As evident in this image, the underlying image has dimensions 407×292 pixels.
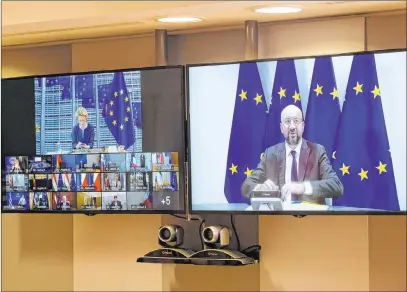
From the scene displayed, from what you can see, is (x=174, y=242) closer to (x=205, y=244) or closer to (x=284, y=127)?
(x=205, y=244)

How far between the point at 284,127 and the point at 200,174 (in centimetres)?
45

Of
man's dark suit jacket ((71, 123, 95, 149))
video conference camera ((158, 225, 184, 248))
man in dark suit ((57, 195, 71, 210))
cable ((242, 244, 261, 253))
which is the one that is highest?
man's dark suit jacket ((71, 123, 95, 149))

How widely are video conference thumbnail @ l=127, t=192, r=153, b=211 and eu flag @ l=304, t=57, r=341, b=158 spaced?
81 cm

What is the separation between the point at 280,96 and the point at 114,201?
0.95 metres

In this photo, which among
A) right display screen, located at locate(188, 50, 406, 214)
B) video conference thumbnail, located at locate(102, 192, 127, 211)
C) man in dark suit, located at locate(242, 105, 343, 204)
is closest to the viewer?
right display screen, located at locate(188, 50, 406, 214)

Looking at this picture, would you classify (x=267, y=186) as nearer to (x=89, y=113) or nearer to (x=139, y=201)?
(x=139, y=201)

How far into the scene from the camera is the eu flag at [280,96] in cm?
286

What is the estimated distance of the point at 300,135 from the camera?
2.85 metres

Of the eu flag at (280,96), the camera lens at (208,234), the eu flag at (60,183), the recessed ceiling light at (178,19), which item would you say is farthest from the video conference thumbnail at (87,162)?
the eu flag at (280,96)

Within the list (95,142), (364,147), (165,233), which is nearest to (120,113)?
(95,142)

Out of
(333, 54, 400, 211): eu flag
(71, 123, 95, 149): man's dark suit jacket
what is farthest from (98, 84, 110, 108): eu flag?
(333, 54, 400, 211): eu flag

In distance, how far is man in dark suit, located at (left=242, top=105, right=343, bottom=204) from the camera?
2807 millimetres

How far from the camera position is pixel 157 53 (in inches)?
133

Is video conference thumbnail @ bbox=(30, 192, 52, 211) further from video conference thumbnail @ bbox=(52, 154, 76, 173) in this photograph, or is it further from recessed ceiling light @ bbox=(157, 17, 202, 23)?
Answer: recessed ceiling light @ bbox=(157, 17, 202, 23)
